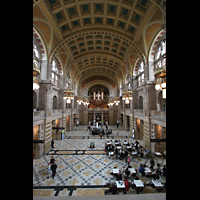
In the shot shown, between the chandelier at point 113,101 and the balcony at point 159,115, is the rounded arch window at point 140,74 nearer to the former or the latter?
the chandelier at point 113,101

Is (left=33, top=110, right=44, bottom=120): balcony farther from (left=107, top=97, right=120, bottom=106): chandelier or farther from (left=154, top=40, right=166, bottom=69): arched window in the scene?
(left=154, top=40, right=166, bottom=69): arched window

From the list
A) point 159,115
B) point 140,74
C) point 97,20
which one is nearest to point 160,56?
point 140,74

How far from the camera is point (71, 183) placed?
704 centimetres

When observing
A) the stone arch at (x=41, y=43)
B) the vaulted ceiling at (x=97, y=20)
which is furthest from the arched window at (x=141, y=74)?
the stone arch at (x=41, y=43)

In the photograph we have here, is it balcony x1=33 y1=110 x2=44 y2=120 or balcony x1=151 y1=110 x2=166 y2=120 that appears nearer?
balcony x1=151 y1=110 x2=166 y2=120

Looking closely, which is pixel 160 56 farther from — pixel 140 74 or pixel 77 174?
pixel 77 174

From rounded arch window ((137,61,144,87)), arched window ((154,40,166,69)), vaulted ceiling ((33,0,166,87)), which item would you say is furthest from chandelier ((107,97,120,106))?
arched window ((154,40,166,69))

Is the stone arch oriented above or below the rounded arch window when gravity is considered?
above

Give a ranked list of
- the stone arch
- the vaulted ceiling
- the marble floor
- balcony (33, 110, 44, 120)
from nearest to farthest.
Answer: the marble floor, the vaulted ceiling, balcony (33, 110, 44, 120), the stone arch

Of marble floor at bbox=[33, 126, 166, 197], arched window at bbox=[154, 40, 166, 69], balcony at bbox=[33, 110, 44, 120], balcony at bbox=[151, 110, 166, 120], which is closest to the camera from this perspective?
marble floor at bbox=[33, 126, 166, 197]

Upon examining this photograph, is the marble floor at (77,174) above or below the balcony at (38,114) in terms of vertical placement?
below
